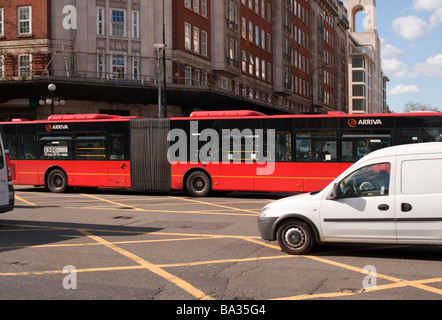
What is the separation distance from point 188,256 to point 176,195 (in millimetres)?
12030

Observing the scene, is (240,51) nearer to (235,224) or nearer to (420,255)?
(235,224)

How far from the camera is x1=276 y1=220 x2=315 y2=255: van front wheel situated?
801cm

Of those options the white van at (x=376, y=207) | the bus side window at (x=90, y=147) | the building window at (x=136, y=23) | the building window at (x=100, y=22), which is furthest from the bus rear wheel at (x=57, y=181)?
the building window at (x=136, y=23)

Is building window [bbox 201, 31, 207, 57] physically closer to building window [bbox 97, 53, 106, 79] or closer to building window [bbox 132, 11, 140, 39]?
building window [bbox 132, 11, 140, 39]

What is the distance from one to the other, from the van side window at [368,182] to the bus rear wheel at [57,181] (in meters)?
15.4

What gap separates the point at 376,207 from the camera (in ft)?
25.0

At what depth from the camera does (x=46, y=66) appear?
3566cm

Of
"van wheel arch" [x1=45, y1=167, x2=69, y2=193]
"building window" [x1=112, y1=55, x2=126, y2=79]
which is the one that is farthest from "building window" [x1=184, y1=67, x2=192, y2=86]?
"van wheel arch" [x1=45, y1=167, x2=69, y2=193]

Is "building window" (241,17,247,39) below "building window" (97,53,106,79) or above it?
above

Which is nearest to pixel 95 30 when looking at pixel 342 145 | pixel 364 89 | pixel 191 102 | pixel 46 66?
pixel 46 66

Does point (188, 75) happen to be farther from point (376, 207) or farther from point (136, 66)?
point (376, 207)

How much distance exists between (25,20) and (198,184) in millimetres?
24740

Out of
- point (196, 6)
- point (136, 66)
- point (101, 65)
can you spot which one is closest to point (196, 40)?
point (196, 6)

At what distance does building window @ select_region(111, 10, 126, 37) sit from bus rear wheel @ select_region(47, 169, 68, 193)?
19912 millimetres
